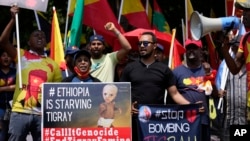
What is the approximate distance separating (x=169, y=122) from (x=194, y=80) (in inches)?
43.1

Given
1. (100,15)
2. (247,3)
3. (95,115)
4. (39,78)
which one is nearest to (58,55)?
(100,15)

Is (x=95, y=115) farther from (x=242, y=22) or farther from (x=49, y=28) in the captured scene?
(x=49, y=28)

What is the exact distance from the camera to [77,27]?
12.6 meters

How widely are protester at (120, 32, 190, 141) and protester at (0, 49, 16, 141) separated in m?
2.16

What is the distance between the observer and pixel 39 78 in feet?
34.0

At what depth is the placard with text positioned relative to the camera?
955cm

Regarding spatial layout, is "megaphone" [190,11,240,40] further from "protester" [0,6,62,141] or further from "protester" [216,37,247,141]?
"protester" [0,6,62,141]

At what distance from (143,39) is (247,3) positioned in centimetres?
126

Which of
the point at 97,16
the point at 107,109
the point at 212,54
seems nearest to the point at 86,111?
the point at 107,109

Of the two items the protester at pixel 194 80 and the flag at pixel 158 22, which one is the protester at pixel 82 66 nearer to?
the protester at pixel 194 80

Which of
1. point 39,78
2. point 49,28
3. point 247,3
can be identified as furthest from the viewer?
point 49,28

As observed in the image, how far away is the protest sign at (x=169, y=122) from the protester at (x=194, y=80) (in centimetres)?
51

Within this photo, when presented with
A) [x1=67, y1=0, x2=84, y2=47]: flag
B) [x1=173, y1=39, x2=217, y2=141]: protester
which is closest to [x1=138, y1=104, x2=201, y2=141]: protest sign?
[x1=173, y1=39, x2=217, y2=141]: protester

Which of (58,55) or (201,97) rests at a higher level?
(58,55)
